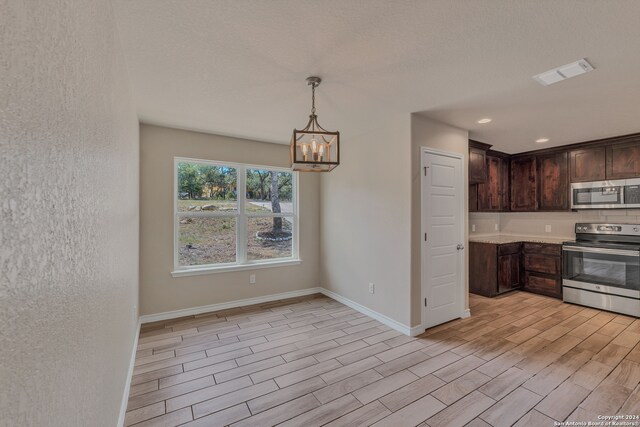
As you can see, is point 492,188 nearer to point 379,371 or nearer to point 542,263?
point 542,263

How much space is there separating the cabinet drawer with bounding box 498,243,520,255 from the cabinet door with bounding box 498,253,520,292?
0.23 ft

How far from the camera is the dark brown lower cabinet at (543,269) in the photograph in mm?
4445

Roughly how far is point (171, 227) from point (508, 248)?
17.2ft

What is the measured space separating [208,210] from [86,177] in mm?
3027

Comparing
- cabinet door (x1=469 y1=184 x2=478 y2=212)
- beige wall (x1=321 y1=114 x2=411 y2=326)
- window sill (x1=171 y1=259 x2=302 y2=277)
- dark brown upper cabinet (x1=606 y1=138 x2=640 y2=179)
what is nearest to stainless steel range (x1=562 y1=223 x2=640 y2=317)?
dark brown upper cabinet (x1=606 y1=138 x2=640 y2=179)

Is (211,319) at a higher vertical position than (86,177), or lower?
lower

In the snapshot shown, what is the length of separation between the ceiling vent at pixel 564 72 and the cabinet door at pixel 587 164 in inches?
114

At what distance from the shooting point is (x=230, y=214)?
164 inches

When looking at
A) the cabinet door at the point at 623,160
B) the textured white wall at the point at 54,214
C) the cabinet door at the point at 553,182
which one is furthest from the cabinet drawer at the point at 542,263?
the textured white wall at the point at 54,214

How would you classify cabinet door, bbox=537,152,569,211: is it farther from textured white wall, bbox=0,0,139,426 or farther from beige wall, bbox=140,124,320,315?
textured white wall, bbox=0,0,139,426

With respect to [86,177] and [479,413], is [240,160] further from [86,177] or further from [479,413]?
[479,413]

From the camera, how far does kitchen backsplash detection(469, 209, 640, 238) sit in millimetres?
4344

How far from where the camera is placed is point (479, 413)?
199 cm

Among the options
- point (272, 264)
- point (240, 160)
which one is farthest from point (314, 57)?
point (272, 264)
